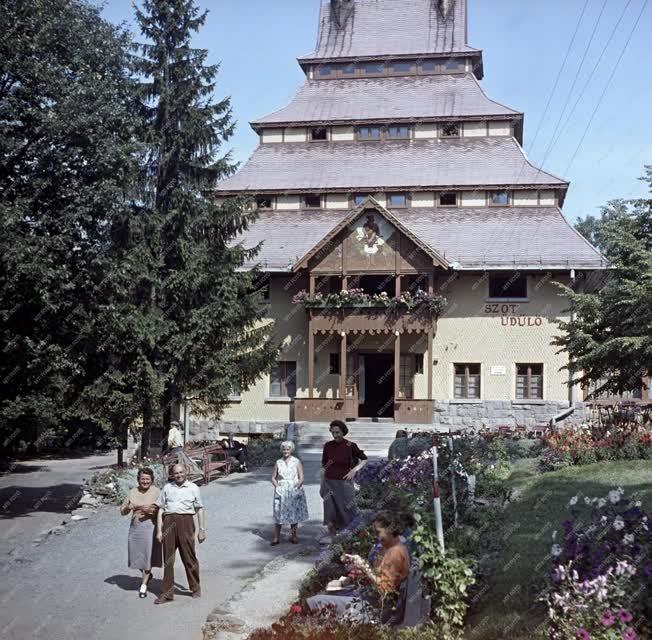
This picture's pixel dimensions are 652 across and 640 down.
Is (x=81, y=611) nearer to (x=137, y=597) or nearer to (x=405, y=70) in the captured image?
(x=137, y=597)

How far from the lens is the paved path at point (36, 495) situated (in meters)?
16.4

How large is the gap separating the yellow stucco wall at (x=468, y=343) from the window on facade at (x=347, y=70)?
39.7 ft

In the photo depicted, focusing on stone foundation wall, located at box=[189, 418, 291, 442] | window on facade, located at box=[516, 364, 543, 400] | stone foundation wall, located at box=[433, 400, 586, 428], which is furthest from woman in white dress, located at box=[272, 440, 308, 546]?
window on facade, located at box=[516, 364, 543, 400]

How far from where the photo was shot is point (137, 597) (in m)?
10.2

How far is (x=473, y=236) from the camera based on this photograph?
3238cm

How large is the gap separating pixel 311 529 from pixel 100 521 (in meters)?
4.02

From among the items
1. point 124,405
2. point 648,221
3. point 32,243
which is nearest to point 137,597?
point 32,243

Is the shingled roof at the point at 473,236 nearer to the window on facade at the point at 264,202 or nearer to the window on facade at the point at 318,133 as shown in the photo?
the window on facade at the point at 264,202

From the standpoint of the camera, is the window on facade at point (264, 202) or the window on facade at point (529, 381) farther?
the window on facade at point (264, 202)

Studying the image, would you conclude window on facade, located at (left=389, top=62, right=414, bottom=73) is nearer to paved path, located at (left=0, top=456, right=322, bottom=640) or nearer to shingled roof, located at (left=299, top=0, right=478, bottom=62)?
shingled roof, located at (left=299, top=0, right=478, bottom=62)

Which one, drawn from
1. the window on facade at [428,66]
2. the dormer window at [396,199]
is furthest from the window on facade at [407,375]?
the window on facade at [428,66]

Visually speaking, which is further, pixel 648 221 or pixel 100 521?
pixel 648 221

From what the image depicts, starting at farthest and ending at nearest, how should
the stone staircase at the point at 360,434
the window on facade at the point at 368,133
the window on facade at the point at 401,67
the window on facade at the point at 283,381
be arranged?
the window on facade at the point at 401,67
the window on facade at the point at 368,133
the window on facade at the point at 283,381
the stone staircase at the point at 360,434

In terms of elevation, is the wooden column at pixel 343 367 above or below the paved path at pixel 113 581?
above
